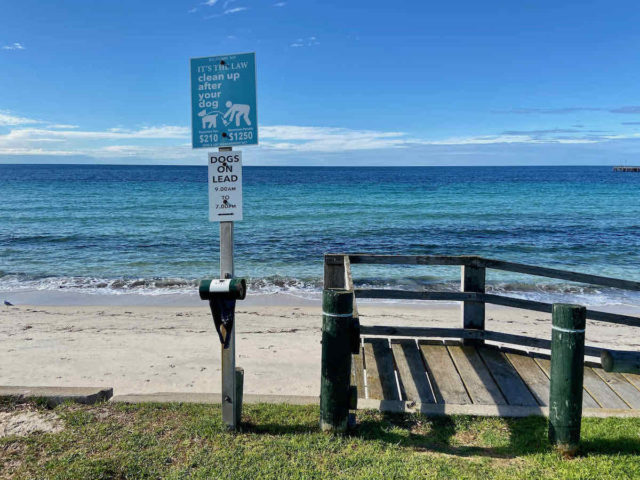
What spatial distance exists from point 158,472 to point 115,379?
3.73 meters

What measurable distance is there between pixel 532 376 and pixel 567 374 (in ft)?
6.18

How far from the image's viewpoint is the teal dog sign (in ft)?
13.0

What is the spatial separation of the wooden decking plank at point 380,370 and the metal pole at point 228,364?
58.1 inches

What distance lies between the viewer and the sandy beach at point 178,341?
683 centimetres

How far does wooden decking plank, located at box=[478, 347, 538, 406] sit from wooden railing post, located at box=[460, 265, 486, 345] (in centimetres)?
35

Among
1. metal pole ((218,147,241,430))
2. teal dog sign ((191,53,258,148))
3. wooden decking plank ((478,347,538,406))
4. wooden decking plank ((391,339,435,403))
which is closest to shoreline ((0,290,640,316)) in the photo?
wooden decking plank ((391,339,435,403))

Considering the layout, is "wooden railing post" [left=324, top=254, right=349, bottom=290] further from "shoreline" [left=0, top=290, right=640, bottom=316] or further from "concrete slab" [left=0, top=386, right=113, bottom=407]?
"shoreline" [left=0, top=290, right=640, bottom=316]

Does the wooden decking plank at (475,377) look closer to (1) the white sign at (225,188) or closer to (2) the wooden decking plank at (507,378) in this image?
(2) the wooden decking plank at (507,378)

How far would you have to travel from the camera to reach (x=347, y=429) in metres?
4.09

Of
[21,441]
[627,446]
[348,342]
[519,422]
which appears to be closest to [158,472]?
[21,441]

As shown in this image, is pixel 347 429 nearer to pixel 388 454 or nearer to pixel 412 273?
pixel 388 454

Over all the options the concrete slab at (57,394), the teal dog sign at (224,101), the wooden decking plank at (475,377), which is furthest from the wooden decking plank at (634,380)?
the concrete slab at (57,394)

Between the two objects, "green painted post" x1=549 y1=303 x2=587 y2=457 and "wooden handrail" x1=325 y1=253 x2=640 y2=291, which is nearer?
"green painted post" x1=549 y1=303 x2=587 y2=457

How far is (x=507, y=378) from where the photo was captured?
5328mm
